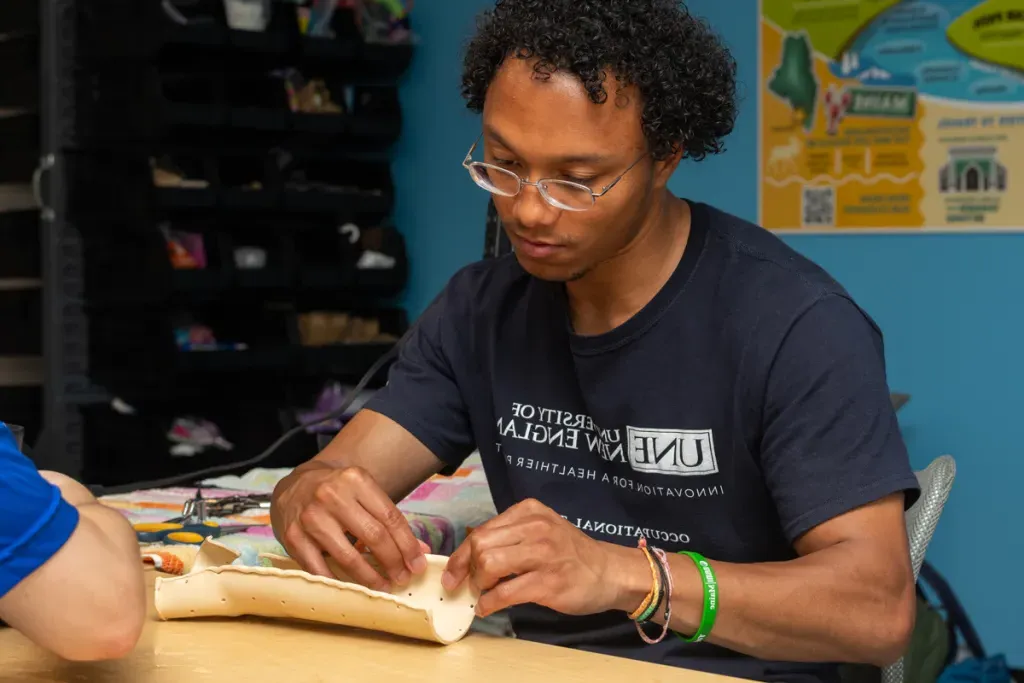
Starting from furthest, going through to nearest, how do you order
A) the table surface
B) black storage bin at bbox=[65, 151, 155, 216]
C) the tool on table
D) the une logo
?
black storage bin at bbox=[65, 151, 155, 216] → the tool on table → the une logo → the table surface

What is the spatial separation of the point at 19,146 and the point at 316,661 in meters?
3.07

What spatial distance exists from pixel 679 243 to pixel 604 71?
0.76 ft

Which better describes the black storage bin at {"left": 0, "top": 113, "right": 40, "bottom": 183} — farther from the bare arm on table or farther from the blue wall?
the bare arm on table

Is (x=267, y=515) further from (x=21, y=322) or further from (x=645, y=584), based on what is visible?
(x=21, y=322)

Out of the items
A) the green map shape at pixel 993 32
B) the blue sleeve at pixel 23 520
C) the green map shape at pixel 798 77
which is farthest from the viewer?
the green map shape at pixel 798 77

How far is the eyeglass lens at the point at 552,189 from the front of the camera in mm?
1330

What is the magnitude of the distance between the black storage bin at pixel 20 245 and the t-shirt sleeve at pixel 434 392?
2.48 meters

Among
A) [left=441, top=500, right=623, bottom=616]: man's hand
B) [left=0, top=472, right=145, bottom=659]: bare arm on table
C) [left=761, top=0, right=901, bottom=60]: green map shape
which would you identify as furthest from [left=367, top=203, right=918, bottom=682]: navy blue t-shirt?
[left=761, top=0, right=901, bottom=60]: green map shape

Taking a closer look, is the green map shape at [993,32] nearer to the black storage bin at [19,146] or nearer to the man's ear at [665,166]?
the man's ear at [665,166]

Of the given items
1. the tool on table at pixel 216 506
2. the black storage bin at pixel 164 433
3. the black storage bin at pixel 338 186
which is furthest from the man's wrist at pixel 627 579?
the black storage bin at pixel 338 186

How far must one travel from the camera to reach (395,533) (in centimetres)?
121

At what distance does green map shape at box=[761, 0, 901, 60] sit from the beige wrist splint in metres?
2.52

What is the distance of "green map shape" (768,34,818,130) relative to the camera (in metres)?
3.37

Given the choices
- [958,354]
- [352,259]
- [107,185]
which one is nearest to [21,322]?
[107,185]
